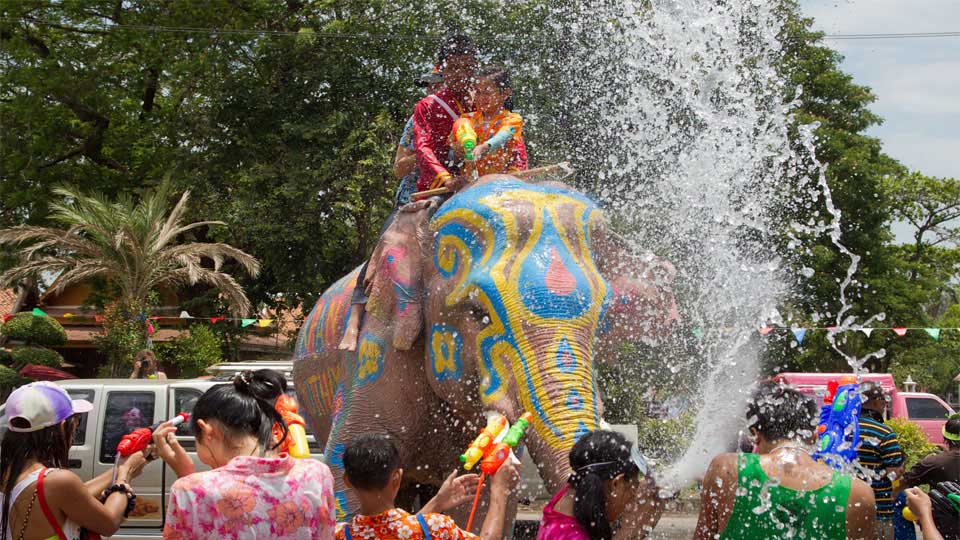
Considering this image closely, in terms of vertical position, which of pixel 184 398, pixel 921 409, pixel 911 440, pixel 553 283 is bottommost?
pixel 921 409

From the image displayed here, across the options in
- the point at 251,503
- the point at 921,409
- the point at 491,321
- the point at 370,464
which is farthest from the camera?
the point at 921,409

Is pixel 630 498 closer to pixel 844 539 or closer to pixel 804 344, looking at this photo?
pixel 844 539

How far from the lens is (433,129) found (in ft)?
24.2

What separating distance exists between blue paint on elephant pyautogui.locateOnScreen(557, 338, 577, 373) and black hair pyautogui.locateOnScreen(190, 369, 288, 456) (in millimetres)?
1938

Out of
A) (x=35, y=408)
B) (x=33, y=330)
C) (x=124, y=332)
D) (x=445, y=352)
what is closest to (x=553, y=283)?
(x=445, y=352)

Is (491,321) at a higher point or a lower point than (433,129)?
lower

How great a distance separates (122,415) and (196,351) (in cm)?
823

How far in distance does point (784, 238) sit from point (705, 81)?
355 inches

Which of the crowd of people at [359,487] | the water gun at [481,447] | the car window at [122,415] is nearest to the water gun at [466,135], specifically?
the water gun at [481,447]

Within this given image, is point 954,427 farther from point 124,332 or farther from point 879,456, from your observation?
point 124,332

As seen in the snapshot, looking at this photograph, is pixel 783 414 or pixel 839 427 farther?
pixel 839 427

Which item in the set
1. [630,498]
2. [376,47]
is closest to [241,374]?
[630,498]

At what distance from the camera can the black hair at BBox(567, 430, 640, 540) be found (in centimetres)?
366

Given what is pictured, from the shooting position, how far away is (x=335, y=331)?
788 cm
